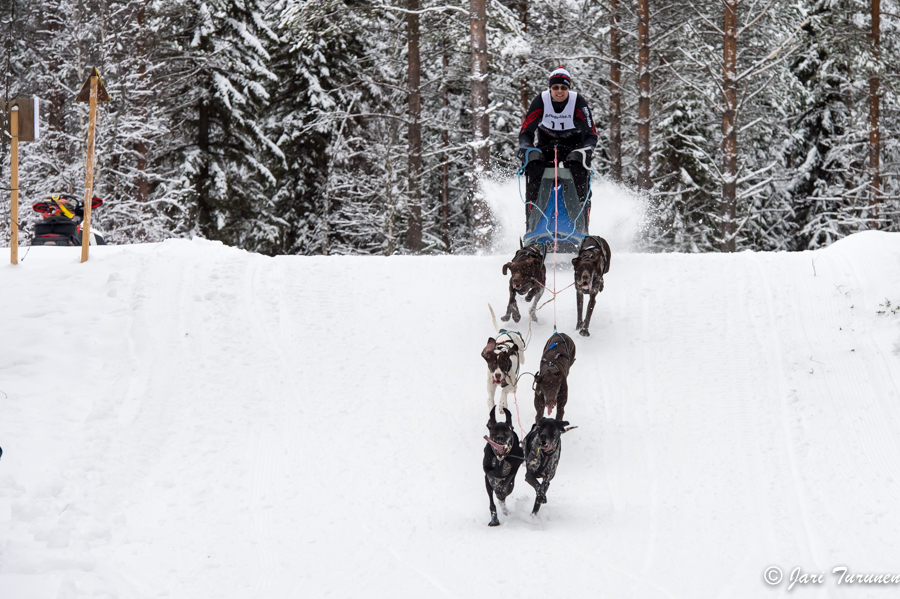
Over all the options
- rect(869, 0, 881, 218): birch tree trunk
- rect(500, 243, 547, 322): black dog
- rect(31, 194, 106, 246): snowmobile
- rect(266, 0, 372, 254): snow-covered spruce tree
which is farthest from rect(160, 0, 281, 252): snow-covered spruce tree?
rect(869, 0, 881, 218): birch tree trunk

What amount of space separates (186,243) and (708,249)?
15.9 m

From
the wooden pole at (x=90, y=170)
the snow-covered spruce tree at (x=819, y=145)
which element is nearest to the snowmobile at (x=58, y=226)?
the wooden pole at (x=90, y=170)

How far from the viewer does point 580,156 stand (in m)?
9.58

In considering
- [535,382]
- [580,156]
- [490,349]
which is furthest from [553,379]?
[580,156]

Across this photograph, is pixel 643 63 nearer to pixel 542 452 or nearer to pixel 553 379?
pixel 553 379

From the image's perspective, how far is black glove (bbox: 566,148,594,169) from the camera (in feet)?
31.3

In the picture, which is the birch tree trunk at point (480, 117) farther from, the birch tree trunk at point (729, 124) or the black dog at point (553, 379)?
the black dog at point (553, 379)

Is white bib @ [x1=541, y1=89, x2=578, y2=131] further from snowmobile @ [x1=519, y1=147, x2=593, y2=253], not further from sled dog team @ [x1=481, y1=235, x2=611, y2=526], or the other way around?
sled dog team @ [x1=481, y1=235, x2=611, y2=526]

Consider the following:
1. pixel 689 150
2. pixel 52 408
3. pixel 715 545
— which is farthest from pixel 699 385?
pixel 689 150

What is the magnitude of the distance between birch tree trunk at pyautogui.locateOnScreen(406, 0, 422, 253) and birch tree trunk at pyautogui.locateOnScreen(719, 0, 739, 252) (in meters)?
6.69

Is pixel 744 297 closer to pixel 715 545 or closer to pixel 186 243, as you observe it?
pixel 715 545

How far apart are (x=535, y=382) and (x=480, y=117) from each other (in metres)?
8.58

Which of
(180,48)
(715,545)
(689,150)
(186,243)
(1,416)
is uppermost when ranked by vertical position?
(180,48)

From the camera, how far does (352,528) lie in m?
5.46
